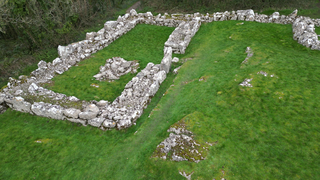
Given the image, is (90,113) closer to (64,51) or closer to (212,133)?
(212,133)

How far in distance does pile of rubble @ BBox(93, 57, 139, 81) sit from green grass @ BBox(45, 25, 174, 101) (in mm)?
397

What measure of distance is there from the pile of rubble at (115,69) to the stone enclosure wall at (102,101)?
515mm

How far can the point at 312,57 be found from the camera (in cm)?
1142

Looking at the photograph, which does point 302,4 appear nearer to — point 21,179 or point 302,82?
point 302,82

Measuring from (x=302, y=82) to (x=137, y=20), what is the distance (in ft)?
55.3

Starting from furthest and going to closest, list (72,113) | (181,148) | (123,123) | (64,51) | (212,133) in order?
(64,51), (72,113), (123,123), (212,133), (181,148)

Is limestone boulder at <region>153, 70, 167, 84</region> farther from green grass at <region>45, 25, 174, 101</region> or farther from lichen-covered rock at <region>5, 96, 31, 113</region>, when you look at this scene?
lichen-covered rock at <region>5, 96, 31, 113</region>

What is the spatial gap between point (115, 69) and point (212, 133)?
8767mm

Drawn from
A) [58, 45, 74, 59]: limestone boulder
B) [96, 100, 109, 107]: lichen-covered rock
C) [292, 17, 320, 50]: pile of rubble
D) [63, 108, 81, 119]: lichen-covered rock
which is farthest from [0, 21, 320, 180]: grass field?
[58, 45, 74, 59]: limestone boulder

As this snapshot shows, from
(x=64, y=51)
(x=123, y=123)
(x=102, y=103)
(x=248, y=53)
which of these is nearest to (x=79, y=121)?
(x=102, y=103)

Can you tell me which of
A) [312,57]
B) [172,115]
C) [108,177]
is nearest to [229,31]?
[312,57]

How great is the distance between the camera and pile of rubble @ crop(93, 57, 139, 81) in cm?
1279

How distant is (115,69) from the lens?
44.1 feet

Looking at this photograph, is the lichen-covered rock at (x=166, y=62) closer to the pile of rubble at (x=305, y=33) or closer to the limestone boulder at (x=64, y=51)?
the limestone boulder at (x=64, y=51)
